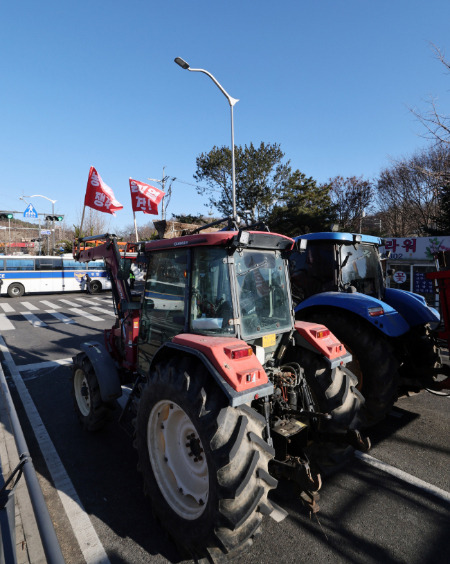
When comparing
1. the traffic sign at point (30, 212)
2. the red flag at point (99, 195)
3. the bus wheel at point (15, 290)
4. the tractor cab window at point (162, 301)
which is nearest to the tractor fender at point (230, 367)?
the tractor cab window at point (162, 301)

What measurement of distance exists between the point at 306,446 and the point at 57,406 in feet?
13.8

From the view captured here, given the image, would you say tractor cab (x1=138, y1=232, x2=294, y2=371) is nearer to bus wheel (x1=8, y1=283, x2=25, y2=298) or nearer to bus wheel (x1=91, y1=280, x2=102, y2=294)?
bus wheel (x1=8, y1=283, x2=25, y2=298)

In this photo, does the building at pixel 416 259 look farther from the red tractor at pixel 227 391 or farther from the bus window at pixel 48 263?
the bus window at pixel 48 263

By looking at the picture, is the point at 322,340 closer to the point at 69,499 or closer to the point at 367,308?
the point at 367,308

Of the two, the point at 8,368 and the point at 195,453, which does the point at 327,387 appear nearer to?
the point at 195,453

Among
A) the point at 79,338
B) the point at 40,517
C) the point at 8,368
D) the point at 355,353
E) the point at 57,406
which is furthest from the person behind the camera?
the point at 79,338

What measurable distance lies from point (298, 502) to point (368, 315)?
2255 millimetres

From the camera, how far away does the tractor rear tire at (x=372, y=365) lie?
4098 millimetres

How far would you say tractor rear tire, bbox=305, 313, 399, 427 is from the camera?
410cm

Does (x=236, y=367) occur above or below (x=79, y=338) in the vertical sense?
above

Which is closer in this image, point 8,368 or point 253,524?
point 253,524

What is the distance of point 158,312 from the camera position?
11.6 ft

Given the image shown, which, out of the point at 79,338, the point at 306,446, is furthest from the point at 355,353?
the point at 79,338

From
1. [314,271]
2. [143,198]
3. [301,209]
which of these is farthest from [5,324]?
[301,209]
